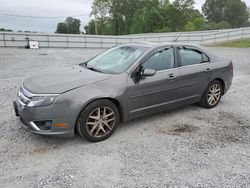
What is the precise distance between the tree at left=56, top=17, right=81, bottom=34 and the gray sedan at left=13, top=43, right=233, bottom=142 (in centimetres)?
6653

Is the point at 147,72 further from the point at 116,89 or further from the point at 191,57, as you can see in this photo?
the point at 191,57

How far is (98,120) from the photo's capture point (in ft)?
10.5

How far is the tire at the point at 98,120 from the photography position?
10.1 ft

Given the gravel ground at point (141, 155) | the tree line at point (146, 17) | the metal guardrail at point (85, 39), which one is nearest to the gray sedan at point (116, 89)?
the gravel ground at point (141, 155)

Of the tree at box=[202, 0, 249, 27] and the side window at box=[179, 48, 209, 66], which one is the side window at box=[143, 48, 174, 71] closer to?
the side window at box=[179, 48, 209, 66]

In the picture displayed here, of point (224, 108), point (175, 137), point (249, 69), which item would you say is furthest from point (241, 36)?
point (175, 137)

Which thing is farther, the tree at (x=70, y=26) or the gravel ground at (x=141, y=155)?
the tree at (x=70, y=26)

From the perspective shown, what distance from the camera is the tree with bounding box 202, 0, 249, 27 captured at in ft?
232

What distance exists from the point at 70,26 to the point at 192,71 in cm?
6900

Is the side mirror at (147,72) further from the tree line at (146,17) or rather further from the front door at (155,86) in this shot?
the tree line at (146,17)

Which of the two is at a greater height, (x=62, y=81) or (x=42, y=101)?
(x=62, y=81)

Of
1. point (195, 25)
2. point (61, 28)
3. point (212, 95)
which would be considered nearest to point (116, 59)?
point (212, 95)

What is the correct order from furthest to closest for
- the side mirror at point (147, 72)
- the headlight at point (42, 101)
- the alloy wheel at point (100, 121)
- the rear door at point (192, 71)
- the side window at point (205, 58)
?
the side window at point (205, 58), the rear door at point (192, 71), the side mirror at point (147, 72), the alloy wheel at point (100, 121), the headlight at point (42, 101)

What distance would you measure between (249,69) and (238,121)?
5925mm
